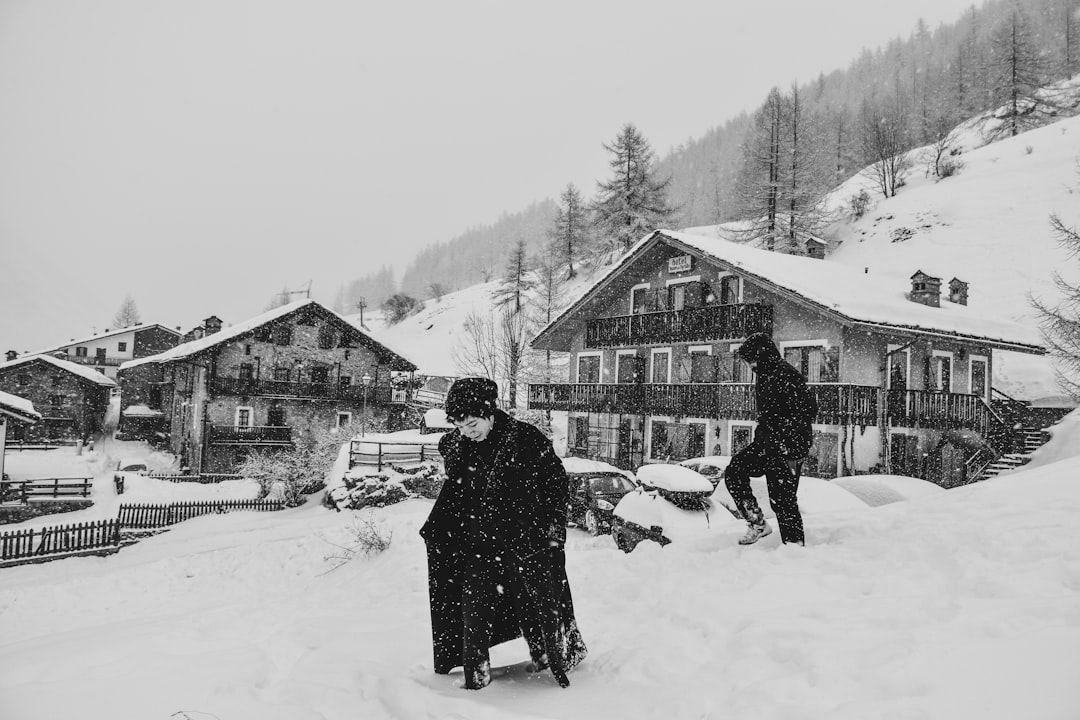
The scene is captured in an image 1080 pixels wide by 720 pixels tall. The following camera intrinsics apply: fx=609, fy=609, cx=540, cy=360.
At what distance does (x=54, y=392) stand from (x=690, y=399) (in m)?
39.9

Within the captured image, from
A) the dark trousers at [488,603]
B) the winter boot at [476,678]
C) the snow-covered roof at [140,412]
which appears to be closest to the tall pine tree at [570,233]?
the snow-covered roof at [140,412]

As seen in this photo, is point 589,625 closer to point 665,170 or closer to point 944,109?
point 944,109

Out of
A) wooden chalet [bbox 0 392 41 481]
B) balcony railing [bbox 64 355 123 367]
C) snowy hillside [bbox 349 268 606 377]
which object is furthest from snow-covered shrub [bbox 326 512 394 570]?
balcony railing [bbox 64 355 123 367]

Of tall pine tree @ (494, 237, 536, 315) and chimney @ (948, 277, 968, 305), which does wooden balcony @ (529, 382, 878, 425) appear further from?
tall pine tree @ (494, 237, 536, 315)

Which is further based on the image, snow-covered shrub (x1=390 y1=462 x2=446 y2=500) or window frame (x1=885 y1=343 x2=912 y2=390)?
snow-covered shrub (x1=390 y1=462 x2=446 y2=500)

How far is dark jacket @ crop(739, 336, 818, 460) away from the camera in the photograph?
533cm

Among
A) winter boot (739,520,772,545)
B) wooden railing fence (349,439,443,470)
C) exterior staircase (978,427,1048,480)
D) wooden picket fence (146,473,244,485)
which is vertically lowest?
wooden picket fence (146,473,244,485)

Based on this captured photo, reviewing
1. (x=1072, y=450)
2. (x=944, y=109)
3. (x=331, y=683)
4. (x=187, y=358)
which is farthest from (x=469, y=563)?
(x=944, y=109)

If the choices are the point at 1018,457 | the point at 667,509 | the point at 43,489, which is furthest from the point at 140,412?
the point at 1018,457

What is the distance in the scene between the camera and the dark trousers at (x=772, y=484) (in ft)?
17.4

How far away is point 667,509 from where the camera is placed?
31.4ft

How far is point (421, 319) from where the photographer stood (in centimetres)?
8081

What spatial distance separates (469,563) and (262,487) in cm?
2212

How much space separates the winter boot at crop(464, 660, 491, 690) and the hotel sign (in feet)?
73.9
